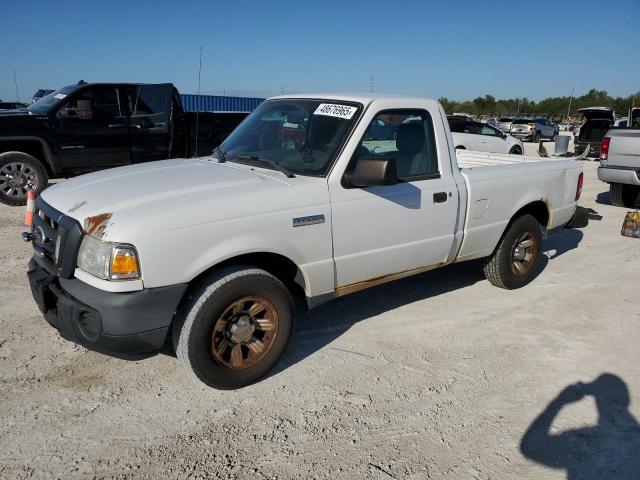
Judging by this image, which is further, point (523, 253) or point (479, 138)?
point (479, 138)

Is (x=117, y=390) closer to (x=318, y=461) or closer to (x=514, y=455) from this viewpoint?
(x=318, y=461)

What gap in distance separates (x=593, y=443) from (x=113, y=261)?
112 inches

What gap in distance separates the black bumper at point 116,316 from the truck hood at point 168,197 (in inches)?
13.2

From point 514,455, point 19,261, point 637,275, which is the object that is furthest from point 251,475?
point 637,275

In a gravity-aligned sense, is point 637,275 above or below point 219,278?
below

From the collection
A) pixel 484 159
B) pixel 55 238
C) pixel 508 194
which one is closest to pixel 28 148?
pixel 55 238

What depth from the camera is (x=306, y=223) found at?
337cm

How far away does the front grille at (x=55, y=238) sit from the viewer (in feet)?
9.62

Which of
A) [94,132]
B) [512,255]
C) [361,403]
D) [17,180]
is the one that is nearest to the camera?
[361,403]

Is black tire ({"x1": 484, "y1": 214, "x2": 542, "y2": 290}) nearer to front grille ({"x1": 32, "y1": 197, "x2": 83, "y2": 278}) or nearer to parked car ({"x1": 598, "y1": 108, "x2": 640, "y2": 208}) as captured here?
front grille ({"x1": 32, "y1": 197, "x2": 83, "y2": 278})

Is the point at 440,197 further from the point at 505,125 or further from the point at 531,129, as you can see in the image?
the point at 505,125

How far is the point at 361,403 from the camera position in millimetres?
3270

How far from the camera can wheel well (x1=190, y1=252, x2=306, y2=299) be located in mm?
3219

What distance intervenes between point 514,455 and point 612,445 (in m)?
0.60
